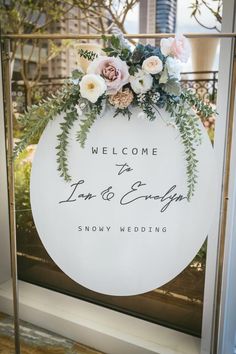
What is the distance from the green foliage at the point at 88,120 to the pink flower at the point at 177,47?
0.87ft

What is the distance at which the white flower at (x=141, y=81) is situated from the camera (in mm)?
1097

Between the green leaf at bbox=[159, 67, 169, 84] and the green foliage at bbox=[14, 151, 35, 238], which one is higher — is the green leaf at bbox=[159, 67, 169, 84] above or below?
above

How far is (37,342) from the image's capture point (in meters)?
1.87

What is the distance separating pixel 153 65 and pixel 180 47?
104mm

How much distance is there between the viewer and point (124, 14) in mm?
2051

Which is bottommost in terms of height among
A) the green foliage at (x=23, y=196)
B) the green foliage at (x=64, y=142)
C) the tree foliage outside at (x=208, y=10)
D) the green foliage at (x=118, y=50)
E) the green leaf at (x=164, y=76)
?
the green foliage at (x=23, y=196)

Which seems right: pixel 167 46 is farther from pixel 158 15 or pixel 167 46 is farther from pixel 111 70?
pixel 158 15

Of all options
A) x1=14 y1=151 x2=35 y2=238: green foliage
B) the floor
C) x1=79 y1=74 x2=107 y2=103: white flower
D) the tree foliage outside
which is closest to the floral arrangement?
x1=79 y1=74 x2=107 y2=103: white flower

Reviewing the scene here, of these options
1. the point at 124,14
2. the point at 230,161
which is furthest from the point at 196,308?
the point at 124,14

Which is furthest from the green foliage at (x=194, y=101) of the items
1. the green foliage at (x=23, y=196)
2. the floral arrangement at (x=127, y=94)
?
the green foliage at (x=23, y=196)

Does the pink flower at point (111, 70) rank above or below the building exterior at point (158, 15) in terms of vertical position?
below

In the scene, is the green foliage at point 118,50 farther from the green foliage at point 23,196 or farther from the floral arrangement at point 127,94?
the green foliage at point 23,196

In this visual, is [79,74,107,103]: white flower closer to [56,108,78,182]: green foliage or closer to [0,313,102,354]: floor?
[56,108,78,182]: green foliage

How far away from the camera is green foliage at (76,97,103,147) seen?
1.15m
